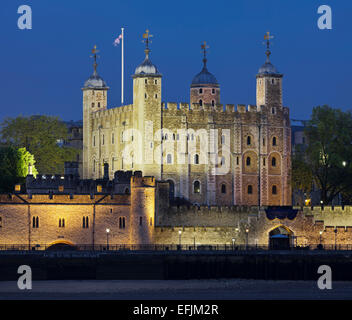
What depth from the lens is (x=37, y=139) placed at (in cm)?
13950

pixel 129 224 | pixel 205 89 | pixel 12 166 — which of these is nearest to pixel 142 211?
pixel 129 224

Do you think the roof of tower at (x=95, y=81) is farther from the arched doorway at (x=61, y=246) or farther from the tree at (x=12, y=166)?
the arched doorway at (x=61, y=246)

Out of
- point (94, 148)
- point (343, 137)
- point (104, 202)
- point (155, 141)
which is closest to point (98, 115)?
point (94, 148)

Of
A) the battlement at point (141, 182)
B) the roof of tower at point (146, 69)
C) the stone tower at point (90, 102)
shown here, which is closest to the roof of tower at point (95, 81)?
the stone tower at point (90, 102)

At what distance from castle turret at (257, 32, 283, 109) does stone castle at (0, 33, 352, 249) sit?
0.10m

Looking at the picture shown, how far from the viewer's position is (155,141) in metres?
131

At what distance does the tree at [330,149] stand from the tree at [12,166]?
85.5 feet

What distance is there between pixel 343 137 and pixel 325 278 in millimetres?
33763

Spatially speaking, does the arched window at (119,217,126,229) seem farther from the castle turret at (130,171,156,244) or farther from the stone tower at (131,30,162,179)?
the stone tower at (131,30,162,179)

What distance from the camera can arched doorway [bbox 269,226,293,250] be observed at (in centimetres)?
10625

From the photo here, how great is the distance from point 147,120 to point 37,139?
14.4m

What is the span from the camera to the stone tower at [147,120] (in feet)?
428

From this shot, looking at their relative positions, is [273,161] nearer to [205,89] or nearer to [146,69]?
[205,89]

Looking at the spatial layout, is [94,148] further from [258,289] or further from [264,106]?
[258,289]
